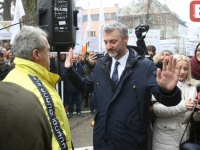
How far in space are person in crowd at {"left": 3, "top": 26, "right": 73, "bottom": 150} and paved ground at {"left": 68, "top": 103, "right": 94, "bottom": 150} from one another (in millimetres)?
2988

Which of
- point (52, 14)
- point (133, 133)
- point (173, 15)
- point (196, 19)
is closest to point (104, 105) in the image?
point (133, 133)

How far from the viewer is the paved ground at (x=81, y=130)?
506 centimetres

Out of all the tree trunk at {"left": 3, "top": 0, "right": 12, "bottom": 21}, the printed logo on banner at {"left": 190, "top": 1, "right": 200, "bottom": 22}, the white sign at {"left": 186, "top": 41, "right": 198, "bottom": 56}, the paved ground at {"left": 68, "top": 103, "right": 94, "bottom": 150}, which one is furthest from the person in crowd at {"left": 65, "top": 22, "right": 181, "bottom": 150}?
the tree trunk at {"left": 3, "top": 0, "right": 12, "bottom": 21}

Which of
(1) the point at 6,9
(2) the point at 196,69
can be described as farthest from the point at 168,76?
(1) the point at 6,9

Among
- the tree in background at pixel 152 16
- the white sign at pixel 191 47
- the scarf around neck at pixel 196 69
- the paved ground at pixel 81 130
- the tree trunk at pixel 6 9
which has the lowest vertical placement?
the paved ground at pixel 81 130

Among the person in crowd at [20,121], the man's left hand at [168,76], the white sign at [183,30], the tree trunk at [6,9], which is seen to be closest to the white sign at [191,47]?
the white sign at [183,30]

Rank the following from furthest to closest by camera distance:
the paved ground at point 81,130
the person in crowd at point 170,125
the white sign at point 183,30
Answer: the white sign at point 183,30 < the paved ground at point 81,130 < the person in crowd at point 170,125

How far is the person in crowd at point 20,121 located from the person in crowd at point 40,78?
2.46ft

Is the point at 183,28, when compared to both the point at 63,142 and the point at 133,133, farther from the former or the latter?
the point at 63,142

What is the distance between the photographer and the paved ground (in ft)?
16.6

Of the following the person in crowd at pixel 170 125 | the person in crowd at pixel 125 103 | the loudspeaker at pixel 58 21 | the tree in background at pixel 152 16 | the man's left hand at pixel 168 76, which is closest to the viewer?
the man's left hand at pixel 168 76

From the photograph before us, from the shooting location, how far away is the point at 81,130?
5.87 metres

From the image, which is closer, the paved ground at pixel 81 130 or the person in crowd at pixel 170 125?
the person in crowd at pixel 170 125

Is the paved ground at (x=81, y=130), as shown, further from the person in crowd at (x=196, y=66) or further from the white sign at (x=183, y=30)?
the white sign at (x=183, y=30)
